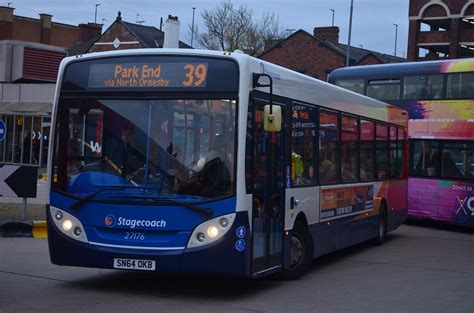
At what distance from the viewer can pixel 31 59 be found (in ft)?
115

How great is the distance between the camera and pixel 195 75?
9.55 meters

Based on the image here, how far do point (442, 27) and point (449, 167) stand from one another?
154 ft

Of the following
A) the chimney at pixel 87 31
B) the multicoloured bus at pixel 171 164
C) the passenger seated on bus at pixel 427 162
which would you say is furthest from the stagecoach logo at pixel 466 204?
the chimney at pixel 87 31

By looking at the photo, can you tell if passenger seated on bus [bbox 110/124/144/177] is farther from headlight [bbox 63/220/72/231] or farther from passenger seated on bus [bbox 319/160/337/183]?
passenger seated on bus [bbox 319/160/337/183]

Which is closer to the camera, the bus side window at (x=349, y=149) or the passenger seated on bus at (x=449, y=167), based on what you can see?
the bus side window at (x=349, y=149)

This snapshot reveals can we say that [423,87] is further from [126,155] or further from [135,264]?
[135,264]

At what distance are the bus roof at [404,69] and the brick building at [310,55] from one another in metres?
38.0

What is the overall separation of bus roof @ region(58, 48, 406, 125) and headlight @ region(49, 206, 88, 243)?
6.08 ft

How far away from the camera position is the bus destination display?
376 inches

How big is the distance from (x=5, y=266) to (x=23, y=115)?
90.2 feet

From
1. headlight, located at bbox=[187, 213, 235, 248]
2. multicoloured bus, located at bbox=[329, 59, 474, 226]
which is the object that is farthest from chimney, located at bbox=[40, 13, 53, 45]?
headlight, located at bbox=[187, 213, 235, 248]

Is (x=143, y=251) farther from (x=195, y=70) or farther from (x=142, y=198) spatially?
(x=195, y=70)

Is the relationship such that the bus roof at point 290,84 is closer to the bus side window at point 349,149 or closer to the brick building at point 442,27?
the bus side window at point 349,149

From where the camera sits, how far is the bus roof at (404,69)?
20.3 metres
